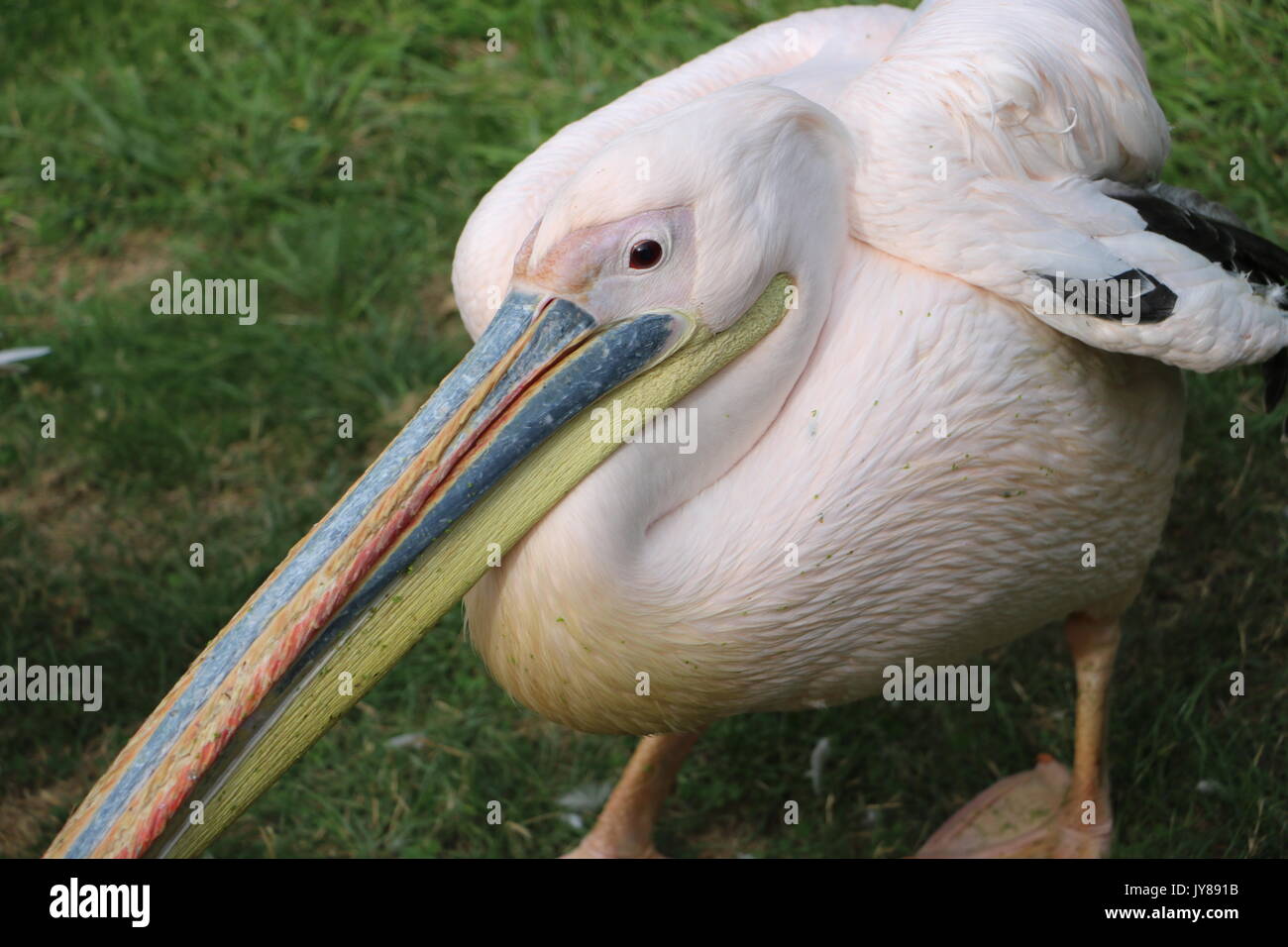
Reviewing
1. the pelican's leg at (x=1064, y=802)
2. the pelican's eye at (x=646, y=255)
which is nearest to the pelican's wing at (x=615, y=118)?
the pelican's eye at (x=646, y=255)

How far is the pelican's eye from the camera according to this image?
2.49m

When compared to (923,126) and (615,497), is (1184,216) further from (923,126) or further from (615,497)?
(615,497)

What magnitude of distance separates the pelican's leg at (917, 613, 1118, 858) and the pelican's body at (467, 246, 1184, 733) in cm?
74

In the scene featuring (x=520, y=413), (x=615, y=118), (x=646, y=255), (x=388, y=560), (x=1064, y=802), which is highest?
(x=615, y=118)

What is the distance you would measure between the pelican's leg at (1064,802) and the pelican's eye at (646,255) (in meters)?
1.46

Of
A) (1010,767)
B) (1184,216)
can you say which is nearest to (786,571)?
(1184,216)

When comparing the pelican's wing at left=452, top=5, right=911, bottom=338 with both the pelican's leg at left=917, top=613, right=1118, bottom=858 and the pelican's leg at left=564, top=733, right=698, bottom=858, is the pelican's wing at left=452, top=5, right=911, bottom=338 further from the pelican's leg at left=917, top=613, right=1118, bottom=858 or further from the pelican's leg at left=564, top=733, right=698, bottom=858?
Answer: the pelican's leg at left=917, top=613, right=1118, bottom=858

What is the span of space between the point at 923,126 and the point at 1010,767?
1761mm

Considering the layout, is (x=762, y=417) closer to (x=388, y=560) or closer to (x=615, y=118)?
(x=388, y=560)

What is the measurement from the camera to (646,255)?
2498 millimetres

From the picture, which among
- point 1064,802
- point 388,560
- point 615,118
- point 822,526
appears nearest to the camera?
point 388,560

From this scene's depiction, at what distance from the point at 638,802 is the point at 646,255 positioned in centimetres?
154

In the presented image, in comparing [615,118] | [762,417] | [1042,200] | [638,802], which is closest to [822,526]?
[762,417]

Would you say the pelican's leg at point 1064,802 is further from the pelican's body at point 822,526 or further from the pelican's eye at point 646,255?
the pelican's eye at point 646,255
